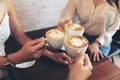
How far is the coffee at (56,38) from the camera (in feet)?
2.83

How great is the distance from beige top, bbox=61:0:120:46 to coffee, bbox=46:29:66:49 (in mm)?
416

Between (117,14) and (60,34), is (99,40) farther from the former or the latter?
(60,34)

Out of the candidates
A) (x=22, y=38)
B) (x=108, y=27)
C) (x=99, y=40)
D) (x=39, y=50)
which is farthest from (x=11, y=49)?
(x=108, y=27)

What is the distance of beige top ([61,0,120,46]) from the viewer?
1225 mm

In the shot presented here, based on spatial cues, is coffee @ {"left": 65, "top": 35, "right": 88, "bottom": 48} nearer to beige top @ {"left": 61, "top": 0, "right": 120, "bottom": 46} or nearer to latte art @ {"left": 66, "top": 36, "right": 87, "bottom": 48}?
latte art @ {"left": 66, "top": 36, "right": 87, "bottom": 48}

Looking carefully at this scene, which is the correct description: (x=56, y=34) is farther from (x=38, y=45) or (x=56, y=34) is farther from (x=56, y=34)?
(x=38, y=45)

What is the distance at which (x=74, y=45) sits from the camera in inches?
32.3

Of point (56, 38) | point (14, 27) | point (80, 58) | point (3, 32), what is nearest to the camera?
point (80, 58)

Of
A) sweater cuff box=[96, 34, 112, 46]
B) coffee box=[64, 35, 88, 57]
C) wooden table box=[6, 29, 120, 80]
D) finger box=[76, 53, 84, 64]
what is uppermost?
coffee box=[64, 35, 88, 57]

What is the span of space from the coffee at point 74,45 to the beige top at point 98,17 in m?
0.40

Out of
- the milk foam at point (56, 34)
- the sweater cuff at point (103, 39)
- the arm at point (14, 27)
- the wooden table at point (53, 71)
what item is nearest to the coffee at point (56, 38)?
the milk foam at point (56, 34)

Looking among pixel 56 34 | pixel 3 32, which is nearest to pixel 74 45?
pixel 56 34

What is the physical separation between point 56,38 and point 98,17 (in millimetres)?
505

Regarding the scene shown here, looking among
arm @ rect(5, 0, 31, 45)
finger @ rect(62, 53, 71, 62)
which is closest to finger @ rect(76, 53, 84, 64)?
finger @ rect(62, 53, 71, 62)
